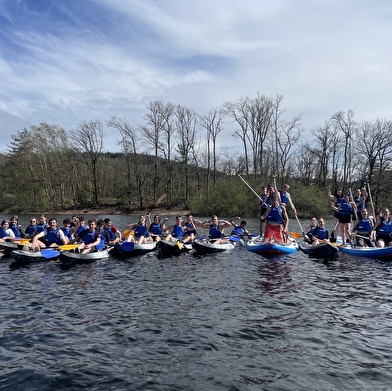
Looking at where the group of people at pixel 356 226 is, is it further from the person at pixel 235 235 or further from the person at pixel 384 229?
the person at pixel 235 235

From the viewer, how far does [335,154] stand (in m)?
48.4

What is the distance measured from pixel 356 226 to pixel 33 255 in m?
12.9

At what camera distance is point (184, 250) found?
1535 cm

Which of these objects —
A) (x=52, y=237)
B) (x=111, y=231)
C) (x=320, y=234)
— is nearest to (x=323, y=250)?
(x=320, y=234)

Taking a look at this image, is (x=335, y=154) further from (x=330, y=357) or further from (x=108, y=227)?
(x=330, y=357)

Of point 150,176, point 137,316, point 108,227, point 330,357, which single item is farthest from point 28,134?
point 330,357

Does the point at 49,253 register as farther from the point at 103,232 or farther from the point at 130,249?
the point at 130,249

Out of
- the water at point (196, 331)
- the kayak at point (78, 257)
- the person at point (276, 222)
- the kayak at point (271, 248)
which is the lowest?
the water at point (196, 331)

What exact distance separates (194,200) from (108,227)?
30642 millimetres

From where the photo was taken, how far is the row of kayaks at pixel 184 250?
40.5 feet

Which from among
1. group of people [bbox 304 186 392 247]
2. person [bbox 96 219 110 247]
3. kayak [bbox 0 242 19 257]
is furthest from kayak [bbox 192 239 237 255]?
kayak [bbox 0 242 19 257]

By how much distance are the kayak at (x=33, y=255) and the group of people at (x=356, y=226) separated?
10048mm

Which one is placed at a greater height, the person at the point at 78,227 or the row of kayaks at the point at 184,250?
the person at the point at 78,227

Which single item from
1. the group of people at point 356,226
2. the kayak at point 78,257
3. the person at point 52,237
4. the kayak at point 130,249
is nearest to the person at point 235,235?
the kayak at point 130,249
